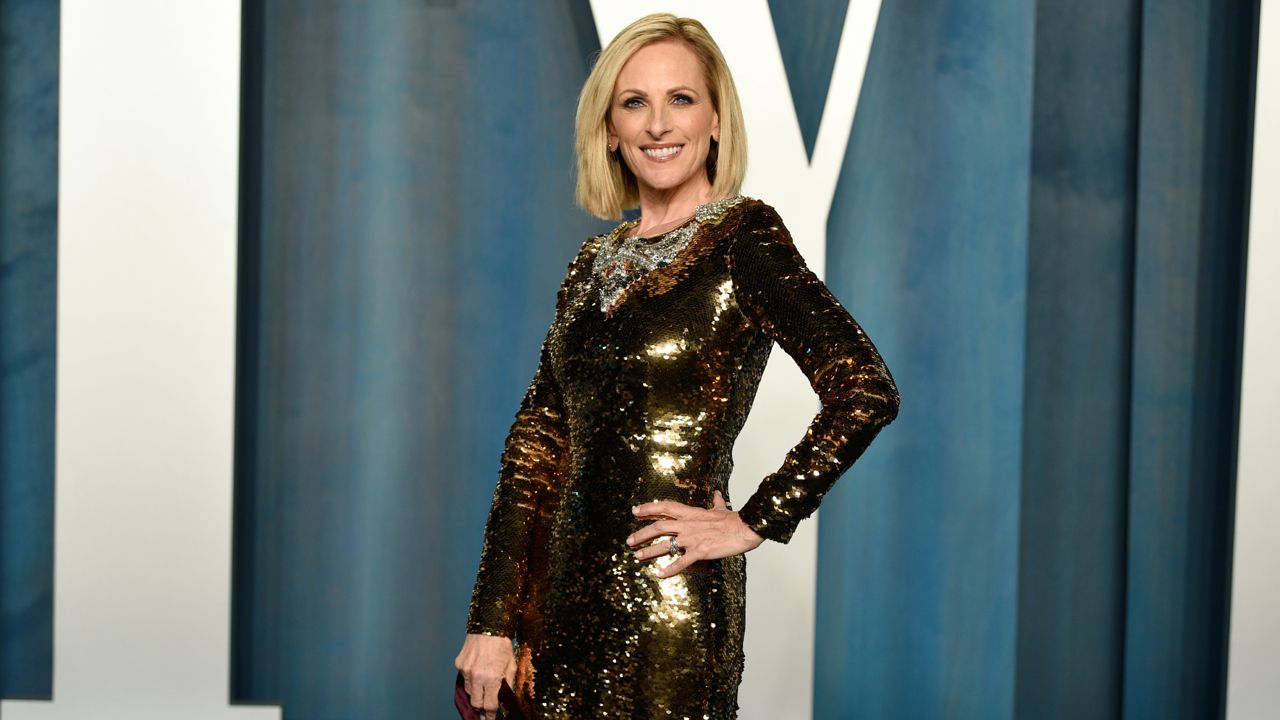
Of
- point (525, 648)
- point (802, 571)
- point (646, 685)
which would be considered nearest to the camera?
point (646, 685)

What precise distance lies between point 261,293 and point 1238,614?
8.05ft

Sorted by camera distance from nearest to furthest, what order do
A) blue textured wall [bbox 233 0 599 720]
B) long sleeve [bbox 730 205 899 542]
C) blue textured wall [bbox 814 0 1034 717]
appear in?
long sleeve [bbox 730 205 899 542] → blue textured wall [bbox 814 0 1034 717] → blue textured wall [bbox 233 0 599 720]

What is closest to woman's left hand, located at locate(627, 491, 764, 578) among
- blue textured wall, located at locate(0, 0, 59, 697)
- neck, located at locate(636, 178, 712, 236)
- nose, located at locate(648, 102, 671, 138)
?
neck, located at locate(636, 178, 712, 236)

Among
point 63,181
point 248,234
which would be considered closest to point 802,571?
point 248,234

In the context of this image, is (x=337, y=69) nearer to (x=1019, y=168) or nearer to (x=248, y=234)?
(x=248, y=234)

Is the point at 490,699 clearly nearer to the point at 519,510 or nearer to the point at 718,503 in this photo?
the point at 519,510

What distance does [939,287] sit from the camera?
9.01 feet

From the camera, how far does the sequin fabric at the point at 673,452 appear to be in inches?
59.1

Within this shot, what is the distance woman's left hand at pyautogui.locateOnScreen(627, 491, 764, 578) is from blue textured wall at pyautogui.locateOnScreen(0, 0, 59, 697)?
2.00m

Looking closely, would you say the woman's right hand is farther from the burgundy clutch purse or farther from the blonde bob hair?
the blonde bob hair

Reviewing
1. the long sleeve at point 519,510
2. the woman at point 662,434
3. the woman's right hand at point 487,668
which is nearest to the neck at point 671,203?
the woman at point 662,434

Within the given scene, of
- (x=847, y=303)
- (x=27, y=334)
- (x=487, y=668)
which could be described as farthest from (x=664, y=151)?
(x=27, y=334)

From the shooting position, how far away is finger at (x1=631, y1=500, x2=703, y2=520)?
5.02ft

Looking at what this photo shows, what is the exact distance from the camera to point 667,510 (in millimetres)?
1532
